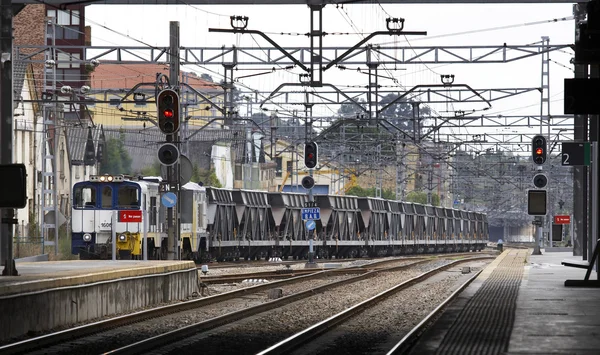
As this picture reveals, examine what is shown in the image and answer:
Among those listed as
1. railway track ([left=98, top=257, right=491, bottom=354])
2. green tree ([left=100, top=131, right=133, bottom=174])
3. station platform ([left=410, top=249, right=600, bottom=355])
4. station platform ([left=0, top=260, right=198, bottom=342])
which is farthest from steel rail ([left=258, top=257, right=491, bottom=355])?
green tree ([left=100, top=131, right=133, bottom=174])

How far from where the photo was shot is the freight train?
37.6 metres

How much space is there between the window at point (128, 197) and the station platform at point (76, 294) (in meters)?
14.5

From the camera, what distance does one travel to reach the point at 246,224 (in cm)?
5212

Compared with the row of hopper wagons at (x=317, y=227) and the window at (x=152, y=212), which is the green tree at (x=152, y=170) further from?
the window at (x=152, y=212)

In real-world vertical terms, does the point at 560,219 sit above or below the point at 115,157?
below

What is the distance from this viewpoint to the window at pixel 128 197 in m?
37.8

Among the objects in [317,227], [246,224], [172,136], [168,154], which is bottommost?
[317,227]

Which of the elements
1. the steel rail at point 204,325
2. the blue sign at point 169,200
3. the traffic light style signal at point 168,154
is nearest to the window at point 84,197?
the blue sign at point 169,200

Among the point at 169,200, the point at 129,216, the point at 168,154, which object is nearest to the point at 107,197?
the point at 129,216

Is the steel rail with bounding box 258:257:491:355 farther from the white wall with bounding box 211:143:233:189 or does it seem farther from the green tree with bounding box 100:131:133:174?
the white wall with bounding box 211:143:233:189

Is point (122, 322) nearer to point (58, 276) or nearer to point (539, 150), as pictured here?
point (58, 276)

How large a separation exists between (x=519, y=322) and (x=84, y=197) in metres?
24.9

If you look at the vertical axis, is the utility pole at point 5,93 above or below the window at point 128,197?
above

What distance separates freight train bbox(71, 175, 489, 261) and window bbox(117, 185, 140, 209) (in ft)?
0.11
